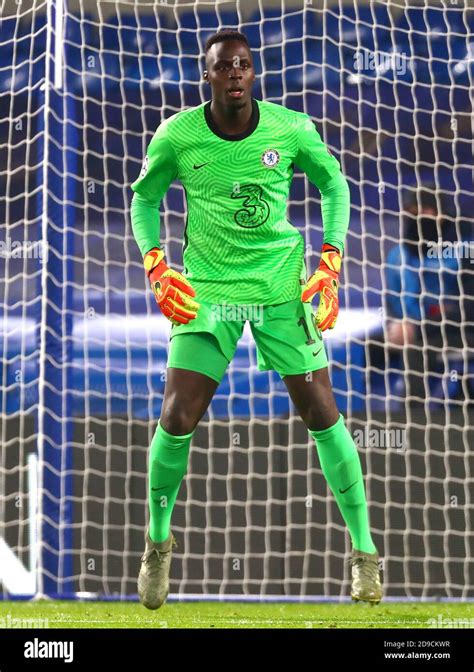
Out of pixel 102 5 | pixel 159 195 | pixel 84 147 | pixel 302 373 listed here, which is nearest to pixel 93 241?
pixel 84 147

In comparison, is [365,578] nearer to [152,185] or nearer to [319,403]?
[319,403]

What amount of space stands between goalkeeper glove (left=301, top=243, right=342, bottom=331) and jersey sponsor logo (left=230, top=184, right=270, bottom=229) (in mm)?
283

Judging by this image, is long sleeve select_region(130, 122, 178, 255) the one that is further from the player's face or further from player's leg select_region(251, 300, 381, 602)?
player's leg select_region(251, 300, 381, 602)

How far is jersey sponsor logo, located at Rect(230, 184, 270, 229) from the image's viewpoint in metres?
4.14

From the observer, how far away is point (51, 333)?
19.3 ft

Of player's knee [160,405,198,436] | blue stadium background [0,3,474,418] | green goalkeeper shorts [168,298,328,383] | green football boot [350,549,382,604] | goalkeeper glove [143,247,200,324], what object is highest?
blue stadium background [0,3,474,418]

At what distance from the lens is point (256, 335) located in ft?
13.8

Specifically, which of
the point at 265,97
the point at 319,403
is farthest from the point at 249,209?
the point at 265,97

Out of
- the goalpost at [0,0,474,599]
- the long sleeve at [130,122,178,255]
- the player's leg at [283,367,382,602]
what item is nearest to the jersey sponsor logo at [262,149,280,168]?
the long sleeve at [130,122,178,255]

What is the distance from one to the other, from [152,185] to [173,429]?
35.2 inches

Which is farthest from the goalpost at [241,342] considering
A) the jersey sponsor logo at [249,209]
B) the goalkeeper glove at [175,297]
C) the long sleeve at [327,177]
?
the jersey sponsor logo at [249,209]

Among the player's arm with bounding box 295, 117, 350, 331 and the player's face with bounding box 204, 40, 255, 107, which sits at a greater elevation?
the player's face with bounding box 204, 40, 255, 107

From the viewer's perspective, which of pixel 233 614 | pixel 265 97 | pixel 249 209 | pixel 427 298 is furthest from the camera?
pixel 265 97

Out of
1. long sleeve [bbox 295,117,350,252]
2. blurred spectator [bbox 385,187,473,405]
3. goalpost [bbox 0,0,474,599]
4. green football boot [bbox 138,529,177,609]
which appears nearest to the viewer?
green football boot [bbox 138,529,177,609]
